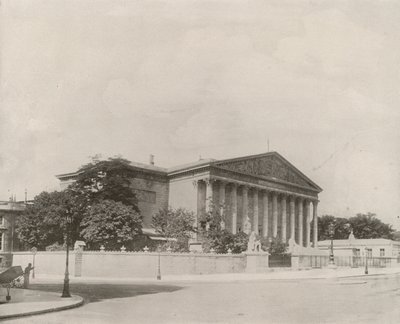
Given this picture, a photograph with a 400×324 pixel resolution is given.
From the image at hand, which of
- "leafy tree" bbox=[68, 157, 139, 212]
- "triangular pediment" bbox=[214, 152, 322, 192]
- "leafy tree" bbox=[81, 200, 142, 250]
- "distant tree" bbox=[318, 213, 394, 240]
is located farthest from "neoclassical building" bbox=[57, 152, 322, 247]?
"distant tree" bbox=[318, 213, 394, 240]

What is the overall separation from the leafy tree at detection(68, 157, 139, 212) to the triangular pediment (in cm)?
1379

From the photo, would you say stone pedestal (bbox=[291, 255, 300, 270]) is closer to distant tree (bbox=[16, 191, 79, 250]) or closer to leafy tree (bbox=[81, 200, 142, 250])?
leafy tree (bbox=[81, 200, 142, 250])

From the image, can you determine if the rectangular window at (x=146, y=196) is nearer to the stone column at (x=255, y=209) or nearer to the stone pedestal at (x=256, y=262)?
the stone column at (x=255, y=209)

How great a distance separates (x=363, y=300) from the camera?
19.9m

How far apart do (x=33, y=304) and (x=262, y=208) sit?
56644 millimetres

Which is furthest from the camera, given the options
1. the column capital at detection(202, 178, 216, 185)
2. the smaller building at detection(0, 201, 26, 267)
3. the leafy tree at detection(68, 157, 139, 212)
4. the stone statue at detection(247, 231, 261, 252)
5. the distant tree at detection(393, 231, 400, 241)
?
the distant tree at detection(393, 231, 400, 241)

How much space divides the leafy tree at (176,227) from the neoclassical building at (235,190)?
4.89 m

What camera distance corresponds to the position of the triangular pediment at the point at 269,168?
220 feet

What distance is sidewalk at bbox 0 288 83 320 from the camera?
1528cm

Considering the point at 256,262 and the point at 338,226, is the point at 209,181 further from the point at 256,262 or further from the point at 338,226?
the point at 338,226

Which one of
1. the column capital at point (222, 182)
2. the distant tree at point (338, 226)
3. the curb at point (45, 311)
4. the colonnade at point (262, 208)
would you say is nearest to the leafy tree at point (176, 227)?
the colonnade at point (262, 208)

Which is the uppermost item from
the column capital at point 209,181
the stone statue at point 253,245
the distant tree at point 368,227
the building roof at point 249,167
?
the building roof at point 249,167

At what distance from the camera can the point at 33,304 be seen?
17.4m

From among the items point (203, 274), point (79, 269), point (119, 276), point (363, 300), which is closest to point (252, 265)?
point (203, 274)
